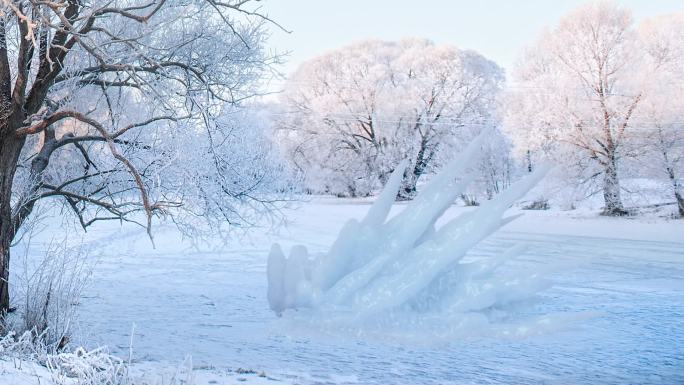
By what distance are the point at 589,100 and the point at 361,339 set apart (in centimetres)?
1437

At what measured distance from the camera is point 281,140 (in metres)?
27.8

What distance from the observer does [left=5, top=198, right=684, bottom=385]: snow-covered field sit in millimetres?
5141

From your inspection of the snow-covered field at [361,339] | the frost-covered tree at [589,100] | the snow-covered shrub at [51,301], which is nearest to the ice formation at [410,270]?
the snow-covered field at [361,339]

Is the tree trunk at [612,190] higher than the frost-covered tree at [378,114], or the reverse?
the frost-covered tree at [378,114]

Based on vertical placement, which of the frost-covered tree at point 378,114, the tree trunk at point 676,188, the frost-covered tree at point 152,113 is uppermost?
the frost-covered tree at point 378,114

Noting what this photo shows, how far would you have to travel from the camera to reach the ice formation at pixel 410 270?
6617 millimetres

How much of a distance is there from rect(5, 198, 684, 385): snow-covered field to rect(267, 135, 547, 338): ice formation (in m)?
0.38

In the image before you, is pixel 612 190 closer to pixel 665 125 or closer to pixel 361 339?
pixel 665 125

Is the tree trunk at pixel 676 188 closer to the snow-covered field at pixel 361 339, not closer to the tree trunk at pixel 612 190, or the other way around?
the tree trunk at pixel 612 190

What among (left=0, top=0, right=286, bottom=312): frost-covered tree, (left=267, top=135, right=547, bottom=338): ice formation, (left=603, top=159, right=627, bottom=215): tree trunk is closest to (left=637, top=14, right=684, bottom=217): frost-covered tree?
(left=603, top=159, right=627, bottom=215): tree trunk

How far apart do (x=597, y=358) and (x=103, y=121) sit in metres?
6.00

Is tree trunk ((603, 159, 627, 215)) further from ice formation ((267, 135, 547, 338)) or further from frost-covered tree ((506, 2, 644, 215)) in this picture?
ice formation ((267, 135, 547, 338))

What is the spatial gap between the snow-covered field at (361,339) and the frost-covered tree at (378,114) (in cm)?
1382

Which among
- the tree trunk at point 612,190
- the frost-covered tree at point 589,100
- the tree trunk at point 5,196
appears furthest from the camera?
the frost-covered tree at point 589,100
